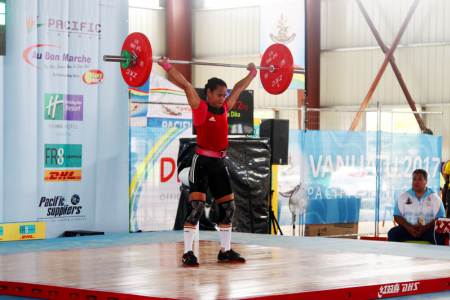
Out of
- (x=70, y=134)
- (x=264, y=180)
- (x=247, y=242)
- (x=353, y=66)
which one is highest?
(x=353, y=66)

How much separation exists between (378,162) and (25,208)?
5332 millimetres

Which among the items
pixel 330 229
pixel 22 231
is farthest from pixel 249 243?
pixel 330 229

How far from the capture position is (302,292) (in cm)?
310

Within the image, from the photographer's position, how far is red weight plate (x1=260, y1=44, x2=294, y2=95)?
5.14 m

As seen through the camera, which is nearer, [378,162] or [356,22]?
[378,162]

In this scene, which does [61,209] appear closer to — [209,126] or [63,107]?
[63,107]

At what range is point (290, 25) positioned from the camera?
1280 centimetres

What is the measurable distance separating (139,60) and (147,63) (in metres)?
0.14

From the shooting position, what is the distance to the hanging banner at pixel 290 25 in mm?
12742

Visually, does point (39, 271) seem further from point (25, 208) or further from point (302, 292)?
point (25, 208)

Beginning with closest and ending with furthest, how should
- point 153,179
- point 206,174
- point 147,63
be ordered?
point 206,174, point 147,63, point 153,179

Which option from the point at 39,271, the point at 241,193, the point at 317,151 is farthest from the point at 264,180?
the point at 39,271

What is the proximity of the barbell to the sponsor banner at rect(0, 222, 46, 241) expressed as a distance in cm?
234

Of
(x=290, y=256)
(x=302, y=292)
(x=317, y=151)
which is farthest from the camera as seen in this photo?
(x=317, y=151)
